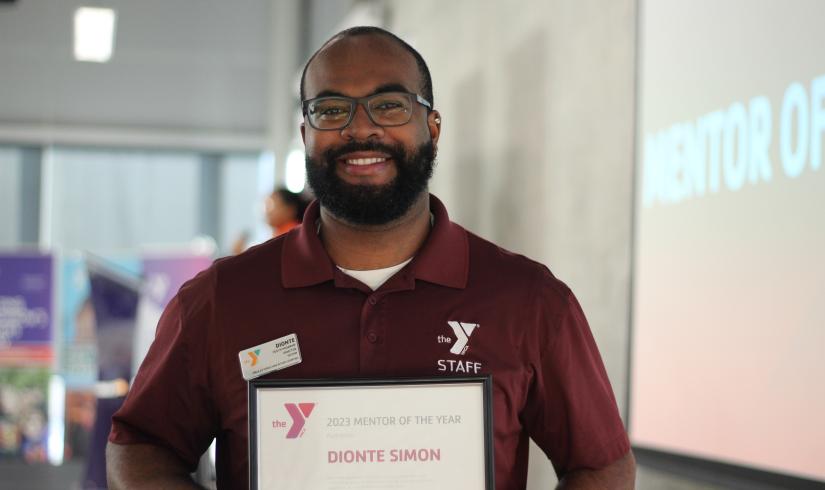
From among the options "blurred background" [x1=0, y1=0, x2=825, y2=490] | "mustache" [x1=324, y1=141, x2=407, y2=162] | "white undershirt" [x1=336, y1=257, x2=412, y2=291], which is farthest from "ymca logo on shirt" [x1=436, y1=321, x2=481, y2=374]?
"blurred background" [x1=0, y1=0, x2=825, y2=490]

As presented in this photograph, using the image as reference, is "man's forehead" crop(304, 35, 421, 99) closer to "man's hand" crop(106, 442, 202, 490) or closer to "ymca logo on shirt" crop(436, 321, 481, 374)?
"ymca logo on shirt" crop(436, 321, 481, 374)

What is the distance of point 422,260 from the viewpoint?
5.29ft

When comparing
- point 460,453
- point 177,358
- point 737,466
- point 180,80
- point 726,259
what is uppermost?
point 180,80

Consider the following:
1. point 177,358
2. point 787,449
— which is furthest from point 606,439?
point 787,449

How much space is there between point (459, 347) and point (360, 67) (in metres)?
0.45

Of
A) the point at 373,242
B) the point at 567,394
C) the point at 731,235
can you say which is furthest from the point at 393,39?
the point at 731,235

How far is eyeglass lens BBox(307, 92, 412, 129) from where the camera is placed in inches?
61.9

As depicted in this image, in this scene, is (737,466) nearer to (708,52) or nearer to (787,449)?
(787,449)

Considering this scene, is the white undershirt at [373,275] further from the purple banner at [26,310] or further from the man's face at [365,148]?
the purple banner at [26,310]

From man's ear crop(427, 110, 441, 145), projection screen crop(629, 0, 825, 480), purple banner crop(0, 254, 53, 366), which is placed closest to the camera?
man's ear crop(427, 110, 441, 145)

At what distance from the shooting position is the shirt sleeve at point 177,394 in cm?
157

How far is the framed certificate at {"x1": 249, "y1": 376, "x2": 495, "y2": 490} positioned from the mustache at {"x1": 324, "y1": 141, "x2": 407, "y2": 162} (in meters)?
0.34

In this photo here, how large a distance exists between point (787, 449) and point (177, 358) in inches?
57.1

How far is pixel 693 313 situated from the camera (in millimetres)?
2836
